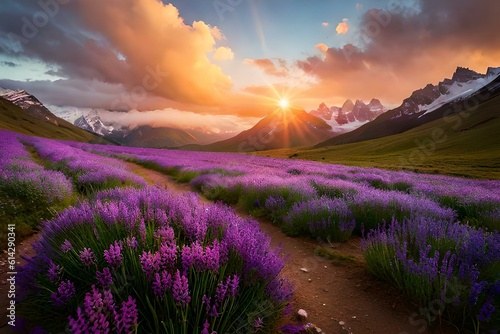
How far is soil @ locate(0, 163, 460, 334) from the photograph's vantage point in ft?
9.74

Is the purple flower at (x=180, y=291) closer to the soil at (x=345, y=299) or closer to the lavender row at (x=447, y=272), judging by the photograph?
the soil at (x=345, y=299)

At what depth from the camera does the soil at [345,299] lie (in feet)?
9.74

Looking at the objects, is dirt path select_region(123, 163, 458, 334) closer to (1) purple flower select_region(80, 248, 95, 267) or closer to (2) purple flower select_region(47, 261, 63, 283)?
(1) purple flower select_region(80, 248, 95, 267)

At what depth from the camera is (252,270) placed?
2.70m

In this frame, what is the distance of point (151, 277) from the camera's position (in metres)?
2.18

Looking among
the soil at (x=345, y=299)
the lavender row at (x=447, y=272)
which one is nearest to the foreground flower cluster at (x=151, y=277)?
the soil at (x=345, y=299)

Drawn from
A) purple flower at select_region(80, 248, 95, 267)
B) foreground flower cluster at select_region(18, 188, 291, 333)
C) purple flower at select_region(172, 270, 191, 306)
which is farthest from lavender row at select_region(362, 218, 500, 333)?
purple flower at select_region(80, 248, 95, 267)

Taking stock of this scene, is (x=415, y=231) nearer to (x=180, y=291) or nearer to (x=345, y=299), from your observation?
(x=345, y=299)

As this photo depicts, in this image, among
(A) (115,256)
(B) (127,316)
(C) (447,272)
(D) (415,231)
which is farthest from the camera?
(D) (415,231)

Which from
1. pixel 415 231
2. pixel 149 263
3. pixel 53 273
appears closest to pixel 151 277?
pixel 149 263

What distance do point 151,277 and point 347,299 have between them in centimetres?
271

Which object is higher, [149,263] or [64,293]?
[149,263]

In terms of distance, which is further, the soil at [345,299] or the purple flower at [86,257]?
the soil at [345,299]

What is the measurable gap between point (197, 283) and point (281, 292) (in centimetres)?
97
